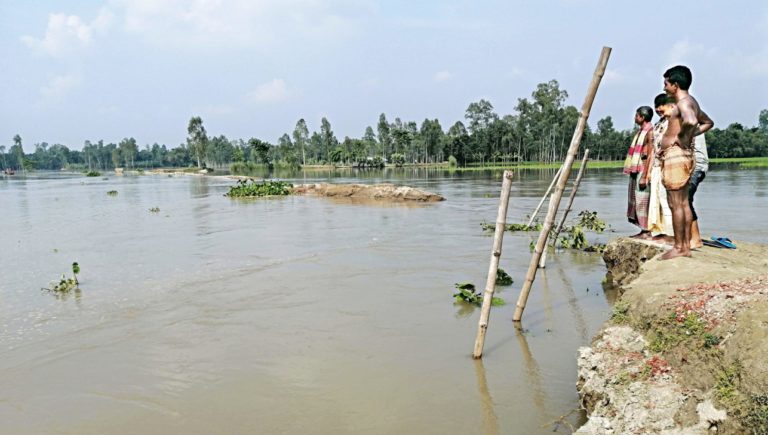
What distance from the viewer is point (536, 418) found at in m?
4.78

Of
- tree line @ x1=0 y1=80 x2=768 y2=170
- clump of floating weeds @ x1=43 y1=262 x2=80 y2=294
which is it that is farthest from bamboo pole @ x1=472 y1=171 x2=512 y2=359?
tree line @ x1=0 y1=80 x2=768 y2=170

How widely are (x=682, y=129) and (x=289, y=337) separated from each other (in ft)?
17.8

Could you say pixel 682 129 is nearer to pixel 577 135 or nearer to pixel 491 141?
pixel 577 135

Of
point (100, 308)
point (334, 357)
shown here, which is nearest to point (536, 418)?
point (334, 357)

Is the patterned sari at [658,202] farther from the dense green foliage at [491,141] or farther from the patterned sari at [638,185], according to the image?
the dense green foliage at [491,141]

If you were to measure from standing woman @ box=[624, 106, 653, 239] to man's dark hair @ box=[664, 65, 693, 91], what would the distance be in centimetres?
192

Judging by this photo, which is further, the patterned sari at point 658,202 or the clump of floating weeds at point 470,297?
the clump of floating weeds at point 470,297

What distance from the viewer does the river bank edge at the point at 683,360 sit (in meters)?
3.29

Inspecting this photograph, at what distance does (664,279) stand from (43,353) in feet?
24.2

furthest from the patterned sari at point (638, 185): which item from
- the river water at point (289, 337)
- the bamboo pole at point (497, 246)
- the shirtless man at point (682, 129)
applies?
the bamboo pole at point (497, 246)

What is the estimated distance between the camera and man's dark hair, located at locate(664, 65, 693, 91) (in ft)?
19.5

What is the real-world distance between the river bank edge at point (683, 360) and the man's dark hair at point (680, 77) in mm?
2152

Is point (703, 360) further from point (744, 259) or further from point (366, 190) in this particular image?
point (366, 190)

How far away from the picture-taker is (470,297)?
27.0 feet
